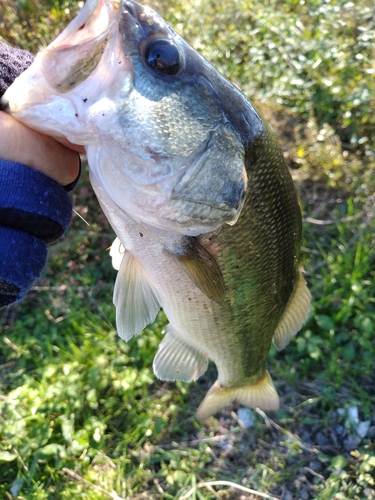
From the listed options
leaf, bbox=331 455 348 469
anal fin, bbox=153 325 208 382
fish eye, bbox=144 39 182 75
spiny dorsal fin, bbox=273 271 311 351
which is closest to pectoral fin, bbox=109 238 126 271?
anal fin, bbox=153 325 208 382

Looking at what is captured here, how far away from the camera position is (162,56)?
3.28 feet

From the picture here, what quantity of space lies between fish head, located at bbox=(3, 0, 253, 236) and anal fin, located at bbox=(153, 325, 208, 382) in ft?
2.50

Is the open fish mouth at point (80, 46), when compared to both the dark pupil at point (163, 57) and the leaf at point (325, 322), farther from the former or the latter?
the leaf at point (325, 322)

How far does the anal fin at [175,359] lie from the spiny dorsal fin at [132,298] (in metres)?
0.37

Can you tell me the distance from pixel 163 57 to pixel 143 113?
0.48 feet

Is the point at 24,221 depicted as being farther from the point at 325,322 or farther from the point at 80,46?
the point at 325,322

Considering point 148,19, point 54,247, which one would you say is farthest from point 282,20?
point 148,19

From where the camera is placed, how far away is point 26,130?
100 cm

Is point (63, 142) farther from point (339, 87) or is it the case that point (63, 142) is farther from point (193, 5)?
point (193, 5)

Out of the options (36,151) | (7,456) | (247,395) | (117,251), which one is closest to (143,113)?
(36,151)

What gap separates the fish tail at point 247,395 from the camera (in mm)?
1943

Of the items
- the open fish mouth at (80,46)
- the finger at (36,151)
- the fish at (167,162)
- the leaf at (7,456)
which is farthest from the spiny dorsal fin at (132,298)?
the leaf at (7,456)

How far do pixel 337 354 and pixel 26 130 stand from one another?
2145 mm

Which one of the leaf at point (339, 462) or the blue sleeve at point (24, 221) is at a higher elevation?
the blue sleeve at point (24, 221)
